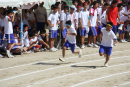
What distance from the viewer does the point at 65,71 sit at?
9.34 m

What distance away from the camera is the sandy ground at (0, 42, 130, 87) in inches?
313

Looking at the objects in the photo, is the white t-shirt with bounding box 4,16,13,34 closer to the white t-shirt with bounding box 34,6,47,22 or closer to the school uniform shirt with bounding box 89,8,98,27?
the white t-shirt with bounding box 34,6,47,22

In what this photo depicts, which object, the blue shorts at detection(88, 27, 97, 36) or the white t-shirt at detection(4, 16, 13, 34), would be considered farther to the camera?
the blue shorts at detection(88, 27, 97, 36)

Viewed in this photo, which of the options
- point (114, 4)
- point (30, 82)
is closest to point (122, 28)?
point (114, 4)

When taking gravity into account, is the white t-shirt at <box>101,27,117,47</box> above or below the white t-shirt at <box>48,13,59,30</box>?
below

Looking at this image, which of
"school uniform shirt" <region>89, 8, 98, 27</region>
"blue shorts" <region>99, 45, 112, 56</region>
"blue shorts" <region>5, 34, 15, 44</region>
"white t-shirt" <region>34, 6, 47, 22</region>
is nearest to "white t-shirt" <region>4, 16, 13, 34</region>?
"blue shorts" <region>5, 34, 15, 44</region>

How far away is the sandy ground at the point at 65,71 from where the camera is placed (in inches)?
313

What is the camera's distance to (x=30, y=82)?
8008 millimetres

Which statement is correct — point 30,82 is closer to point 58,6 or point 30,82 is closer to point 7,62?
point 7,62

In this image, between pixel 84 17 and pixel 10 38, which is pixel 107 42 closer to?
pixel 84 17

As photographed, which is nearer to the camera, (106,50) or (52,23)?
(106,50)

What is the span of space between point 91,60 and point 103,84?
3.36 m

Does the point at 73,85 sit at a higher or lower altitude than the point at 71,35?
lower

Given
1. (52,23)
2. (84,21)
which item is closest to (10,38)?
(52,23)
